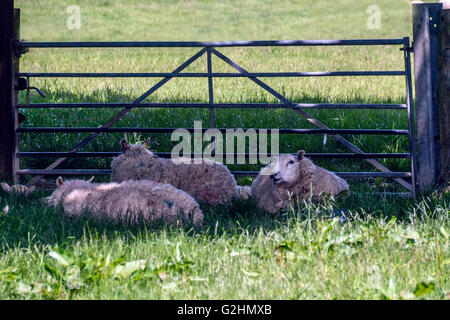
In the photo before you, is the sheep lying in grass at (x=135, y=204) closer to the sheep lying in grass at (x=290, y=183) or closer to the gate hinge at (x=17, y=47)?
the sheep lying in grass at (x=290, y=183)

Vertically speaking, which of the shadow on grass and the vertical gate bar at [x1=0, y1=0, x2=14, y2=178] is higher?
the vertical gate bar at [x1=0, y1=0, x2=14, y2=178]

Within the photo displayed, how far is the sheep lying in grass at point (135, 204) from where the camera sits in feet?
15.8

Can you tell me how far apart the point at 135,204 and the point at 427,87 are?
10.7ft

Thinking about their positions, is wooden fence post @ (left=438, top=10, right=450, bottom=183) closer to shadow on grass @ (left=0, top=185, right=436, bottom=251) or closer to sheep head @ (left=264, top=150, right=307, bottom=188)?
shadow on grass @ (left=0, top=185, right=436, bottom=251)

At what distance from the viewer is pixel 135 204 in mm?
4891

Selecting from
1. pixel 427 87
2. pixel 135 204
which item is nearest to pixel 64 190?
pixel 135 204

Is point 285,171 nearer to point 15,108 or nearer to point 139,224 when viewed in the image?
point 139,224

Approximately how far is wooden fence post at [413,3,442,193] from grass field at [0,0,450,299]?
44 centimetres

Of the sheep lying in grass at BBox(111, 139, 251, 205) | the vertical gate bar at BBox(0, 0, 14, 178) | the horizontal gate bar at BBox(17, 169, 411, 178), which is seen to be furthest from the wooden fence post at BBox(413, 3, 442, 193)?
the vertical gate bar at BBox(0, 0, 14, 178)

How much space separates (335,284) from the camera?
346 centimetres

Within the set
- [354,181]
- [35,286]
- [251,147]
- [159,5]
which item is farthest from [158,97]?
[159,5]

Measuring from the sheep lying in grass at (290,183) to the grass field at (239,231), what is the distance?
0.85 feet

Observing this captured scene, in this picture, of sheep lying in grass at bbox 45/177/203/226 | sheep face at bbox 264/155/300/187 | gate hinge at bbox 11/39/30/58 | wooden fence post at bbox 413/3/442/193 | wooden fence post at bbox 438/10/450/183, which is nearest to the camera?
sheep lying in grass at bbox 45/177/203/226

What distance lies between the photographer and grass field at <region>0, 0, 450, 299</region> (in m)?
3.50
